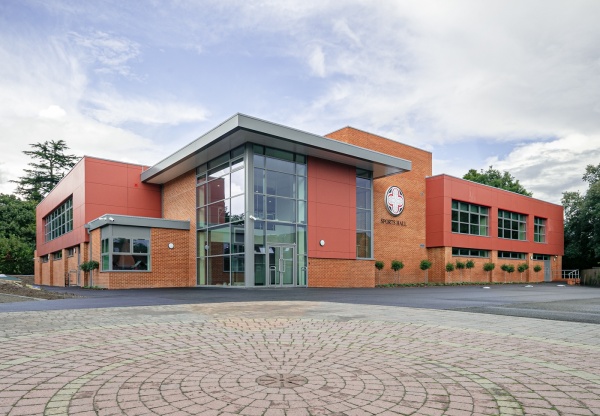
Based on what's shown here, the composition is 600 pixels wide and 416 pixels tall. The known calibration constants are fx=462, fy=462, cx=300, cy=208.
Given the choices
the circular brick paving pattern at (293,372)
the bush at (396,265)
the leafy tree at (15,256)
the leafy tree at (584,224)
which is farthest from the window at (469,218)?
the leafy tree at (15,256)

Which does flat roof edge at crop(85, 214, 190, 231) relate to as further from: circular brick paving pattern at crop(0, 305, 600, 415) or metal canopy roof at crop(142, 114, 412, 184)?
circular brick paving pattern at crop(0, 305, 600, 415)

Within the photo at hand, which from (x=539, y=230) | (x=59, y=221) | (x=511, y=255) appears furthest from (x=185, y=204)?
(x=539, y=230)

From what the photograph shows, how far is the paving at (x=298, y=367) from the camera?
3350 mm

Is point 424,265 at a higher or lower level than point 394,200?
lower

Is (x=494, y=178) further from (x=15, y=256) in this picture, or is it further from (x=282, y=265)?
(x=15, y=256)

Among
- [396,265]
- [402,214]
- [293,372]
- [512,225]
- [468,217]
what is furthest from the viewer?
[512,225]

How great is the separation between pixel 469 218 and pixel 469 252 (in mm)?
A: 2673

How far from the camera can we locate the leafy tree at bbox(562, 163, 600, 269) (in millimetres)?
45125

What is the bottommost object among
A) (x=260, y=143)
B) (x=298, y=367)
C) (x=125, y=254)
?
(x=298, y=367)

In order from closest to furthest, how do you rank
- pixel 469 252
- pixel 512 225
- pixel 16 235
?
pixel 469 252, pixel 512 225, pixel 16 235

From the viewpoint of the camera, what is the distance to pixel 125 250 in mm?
23547

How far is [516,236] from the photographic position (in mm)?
41500

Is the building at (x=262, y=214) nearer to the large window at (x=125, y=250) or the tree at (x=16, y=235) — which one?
the large window at (x=125, y=250)

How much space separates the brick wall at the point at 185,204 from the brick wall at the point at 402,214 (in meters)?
9.20
